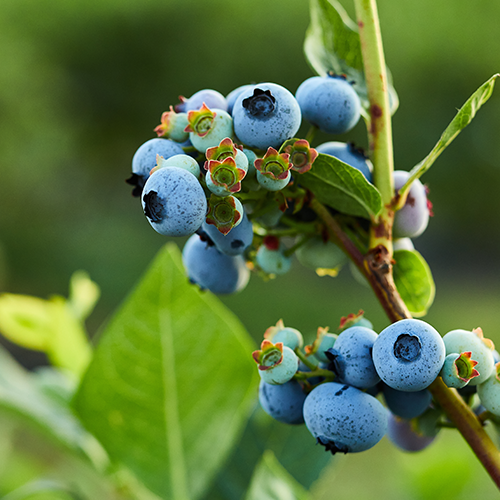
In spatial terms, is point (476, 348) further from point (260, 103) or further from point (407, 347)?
point (260, 103)

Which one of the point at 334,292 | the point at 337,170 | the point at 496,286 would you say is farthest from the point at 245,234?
the point at 496,286

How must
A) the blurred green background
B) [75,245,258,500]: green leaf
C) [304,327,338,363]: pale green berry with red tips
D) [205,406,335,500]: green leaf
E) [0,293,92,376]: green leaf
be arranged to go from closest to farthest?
[304,327,338,363]: pale green berry with red tips, [75,245,258,500]: green leaf, [205,406,335,500]: green leaf, [0,293,92,376]: green leaf, the blurred green background

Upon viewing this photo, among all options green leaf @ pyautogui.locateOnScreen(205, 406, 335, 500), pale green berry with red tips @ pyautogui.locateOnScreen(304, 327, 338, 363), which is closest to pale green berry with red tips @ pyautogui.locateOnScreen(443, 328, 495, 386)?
pale green berry with red tips @ pyautogui.locateOnScreen(304, 327, 338, 363)

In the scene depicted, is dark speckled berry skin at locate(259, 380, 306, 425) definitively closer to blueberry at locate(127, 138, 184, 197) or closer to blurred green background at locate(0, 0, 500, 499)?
blueberry at locate(127, 138, 184, 197)

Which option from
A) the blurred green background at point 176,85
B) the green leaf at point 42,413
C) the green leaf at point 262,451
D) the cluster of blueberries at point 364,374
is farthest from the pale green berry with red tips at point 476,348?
the blurred green background at point 176,85

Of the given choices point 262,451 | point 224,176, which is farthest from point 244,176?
point 262,451

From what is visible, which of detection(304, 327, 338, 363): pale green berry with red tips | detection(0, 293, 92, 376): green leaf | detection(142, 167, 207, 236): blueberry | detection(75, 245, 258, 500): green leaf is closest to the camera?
detection(142, 167, 207, 236): blueberry

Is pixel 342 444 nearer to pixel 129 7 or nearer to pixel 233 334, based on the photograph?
pixel 233 334
